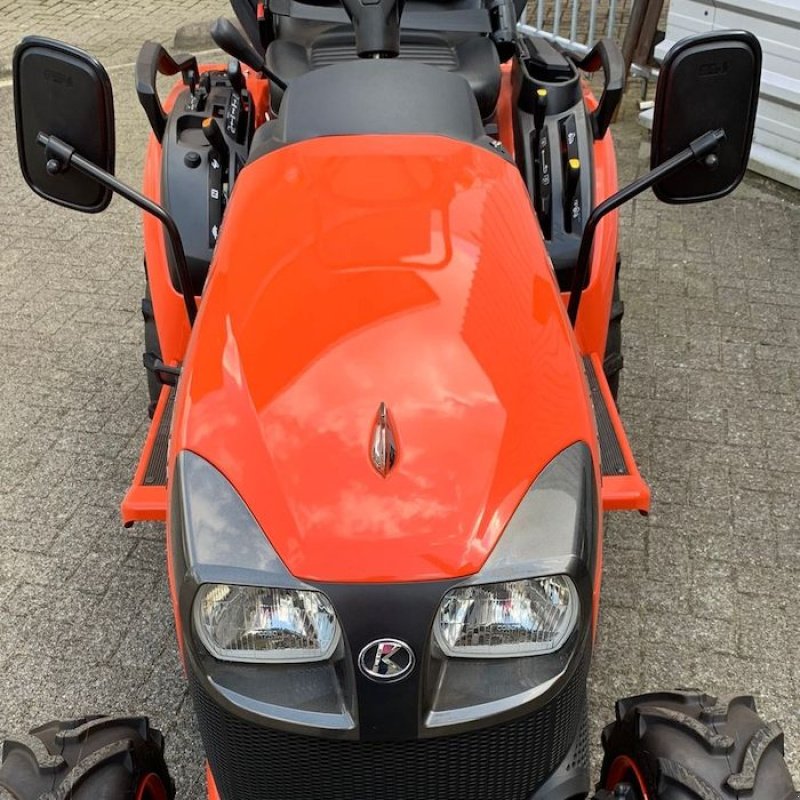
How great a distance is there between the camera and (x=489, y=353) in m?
1.52

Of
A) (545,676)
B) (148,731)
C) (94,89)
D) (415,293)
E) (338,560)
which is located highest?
(94,89)

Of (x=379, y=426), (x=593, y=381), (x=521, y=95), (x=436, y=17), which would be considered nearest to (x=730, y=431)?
(x=593, y=381)

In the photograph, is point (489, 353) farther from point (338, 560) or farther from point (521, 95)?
point (521, 95)

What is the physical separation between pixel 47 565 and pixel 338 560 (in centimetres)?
179

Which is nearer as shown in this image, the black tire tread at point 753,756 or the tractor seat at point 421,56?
the black tire tread at point 753,756

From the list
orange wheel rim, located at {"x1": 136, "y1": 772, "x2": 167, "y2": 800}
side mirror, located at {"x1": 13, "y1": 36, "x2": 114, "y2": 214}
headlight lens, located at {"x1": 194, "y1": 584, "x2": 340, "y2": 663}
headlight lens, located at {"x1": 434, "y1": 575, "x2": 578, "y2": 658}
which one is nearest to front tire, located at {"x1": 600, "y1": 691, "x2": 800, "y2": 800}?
headlight lens, located at {"x1": 434, "y1": 575, "x2": 578, "y2": 658}

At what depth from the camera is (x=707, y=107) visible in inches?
71.8

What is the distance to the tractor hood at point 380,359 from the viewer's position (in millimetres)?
1326

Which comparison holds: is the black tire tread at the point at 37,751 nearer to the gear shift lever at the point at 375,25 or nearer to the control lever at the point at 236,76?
the gear shift lever at the point at 375,25

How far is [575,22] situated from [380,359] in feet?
17.7

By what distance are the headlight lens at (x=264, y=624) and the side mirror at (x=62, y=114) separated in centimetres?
98

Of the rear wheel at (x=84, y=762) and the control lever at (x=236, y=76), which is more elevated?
the control lever at (x=236, y=76)

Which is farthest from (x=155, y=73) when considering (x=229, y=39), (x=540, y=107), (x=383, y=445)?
(x=383, y=445)

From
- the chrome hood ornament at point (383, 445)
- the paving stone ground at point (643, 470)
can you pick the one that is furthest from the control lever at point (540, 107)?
the chrome hood ornament at point (383, 445)
